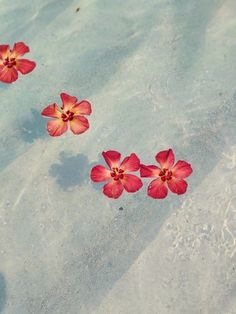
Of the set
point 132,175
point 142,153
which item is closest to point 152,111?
Answer: point 142,153

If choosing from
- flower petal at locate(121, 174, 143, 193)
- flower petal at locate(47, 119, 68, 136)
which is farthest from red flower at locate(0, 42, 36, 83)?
flower petal at locate(121, 174, 143, 193)

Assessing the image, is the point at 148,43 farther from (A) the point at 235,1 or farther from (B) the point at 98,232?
(B) the point at 98,232

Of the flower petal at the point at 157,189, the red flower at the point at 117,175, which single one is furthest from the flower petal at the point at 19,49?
the flower petal at the point at 157,189

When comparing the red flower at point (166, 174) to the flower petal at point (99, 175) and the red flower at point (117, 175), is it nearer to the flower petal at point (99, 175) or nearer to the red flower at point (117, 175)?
the red flower at point (117, 175)

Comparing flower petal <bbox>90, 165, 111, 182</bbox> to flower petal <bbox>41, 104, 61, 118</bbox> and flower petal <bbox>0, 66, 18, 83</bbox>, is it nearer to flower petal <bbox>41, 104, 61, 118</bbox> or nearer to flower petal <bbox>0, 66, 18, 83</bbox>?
flower petal <bbox>41, 104, 61, 118</bbox>

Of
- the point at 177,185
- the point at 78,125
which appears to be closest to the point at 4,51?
the point at 78,125

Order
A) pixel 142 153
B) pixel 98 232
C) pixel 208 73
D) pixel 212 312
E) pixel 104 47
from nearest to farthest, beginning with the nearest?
pixel 212 312
pixel 98 232
pixel 142 153
pixel 208 73
pixel 104 47
